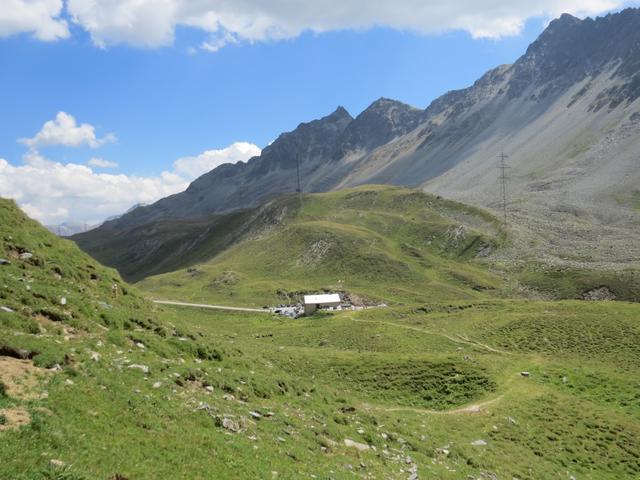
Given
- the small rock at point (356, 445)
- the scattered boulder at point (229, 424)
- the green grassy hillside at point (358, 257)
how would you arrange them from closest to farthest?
1. the scattered boulder at point (229, 424)
2. the small rock at point (356, 445)
3. the green grassy hillside at point (358, 257)

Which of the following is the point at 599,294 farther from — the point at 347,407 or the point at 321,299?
the point at 347,407

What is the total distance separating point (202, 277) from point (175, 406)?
106 meters

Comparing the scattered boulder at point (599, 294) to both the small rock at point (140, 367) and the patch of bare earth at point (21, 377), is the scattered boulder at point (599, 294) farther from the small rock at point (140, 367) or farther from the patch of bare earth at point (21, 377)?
the patch of bare earth at point (21, 377)

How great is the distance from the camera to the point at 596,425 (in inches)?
1246

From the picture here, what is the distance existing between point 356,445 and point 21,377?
43.6ft

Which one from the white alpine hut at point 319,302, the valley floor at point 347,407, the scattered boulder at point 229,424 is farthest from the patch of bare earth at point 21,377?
the white alpine hut at point 319,302

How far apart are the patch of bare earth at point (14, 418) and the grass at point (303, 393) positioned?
165mm

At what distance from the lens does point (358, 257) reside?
381ft

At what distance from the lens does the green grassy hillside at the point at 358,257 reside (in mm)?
102312

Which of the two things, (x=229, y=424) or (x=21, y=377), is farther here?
(x=229, y=424)

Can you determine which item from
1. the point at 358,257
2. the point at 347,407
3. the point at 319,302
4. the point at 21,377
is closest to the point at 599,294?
the point at 358,257

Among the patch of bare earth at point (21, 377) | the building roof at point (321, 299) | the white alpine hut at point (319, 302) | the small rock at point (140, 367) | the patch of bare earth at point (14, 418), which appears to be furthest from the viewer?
the building roof at point (321, 299)

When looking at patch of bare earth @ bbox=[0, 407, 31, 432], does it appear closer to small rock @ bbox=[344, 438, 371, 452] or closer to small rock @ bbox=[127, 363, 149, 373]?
small rock @ bbox=[127, 363, 149, 373]

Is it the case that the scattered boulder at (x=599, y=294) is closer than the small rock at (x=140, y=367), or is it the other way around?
the small rock at (x=140, y=367)
